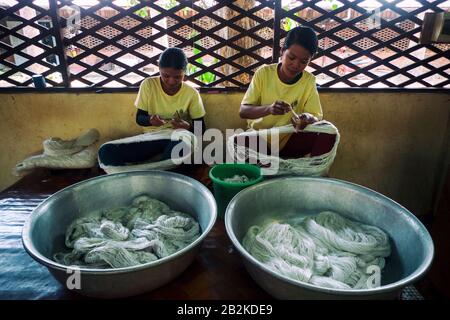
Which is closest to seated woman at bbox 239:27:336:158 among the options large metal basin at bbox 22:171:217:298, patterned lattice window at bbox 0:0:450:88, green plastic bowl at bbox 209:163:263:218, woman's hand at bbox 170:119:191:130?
green plastic bowl at bbox 209:163:263:218

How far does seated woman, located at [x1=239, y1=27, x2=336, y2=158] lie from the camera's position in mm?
1984

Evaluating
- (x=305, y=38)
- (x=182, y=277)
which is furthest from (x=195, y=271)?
(x=305, y=38)

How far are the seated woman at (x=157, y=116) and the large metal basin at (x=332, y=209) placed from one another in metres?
0.86

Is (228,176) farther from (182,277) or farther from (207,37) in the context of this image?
(207,37)

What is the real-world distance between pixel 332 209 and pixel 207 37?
5.87ft

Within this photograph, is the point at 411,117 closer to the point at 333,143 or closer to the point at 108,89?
the point at 333,143

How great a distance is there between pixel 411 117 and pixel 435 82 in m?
0.40

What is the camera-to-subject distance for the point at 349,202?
1780 mm

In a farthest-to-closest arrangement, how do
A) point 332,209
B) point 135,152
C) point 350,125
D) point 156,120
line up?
point 350,125
point 135,152
point 156,120
point 332,209

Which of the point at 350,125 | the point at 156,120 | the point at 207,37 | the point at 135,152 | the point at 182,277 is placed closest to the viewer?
the point at 182,277

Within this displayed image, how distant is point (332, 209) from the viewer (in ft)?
6.06

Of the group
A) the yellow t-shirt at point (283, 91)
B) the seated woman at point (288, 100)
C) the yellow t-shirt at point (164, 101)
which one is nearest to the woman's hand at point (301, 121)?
the seated woman at point (288, 100)

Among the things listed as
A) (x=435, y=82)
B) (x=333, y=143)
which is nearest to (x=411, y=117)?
(x=435, y=82)

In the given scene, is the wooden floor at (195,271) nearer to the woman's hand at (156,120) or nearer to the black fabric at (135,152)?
the black fabric at (135,152)
